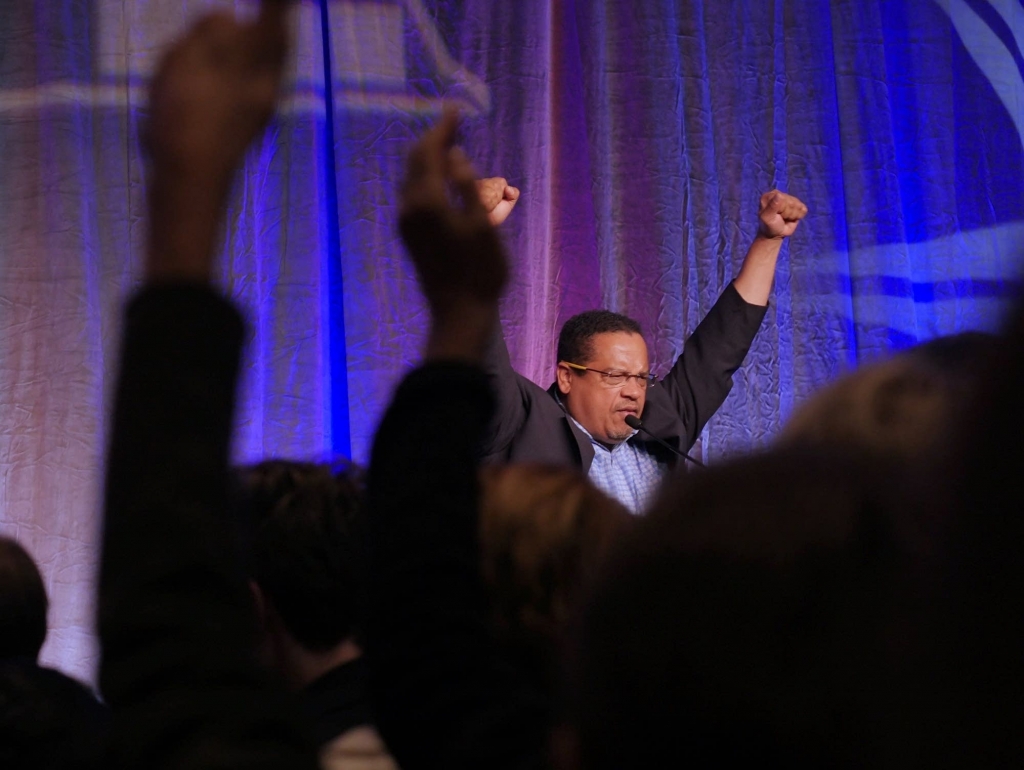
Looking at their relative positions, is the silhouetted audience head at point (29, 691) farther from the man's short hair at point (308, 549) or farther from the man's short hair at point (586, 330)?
the man's short hair at point (586, 330)

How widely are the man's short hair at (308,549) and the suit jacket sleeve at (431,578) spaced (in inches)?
18.4

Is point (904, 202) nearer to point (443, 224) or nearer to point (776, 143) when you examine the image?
point (776, 143)

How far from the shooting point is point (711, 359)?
2.47 metres

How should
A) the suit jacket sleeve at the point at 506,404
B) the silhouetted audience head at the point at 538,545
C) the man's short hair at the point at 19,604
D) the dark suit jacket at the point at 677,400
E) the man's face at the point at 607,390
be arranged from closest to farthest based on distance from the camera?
the silhouetted audience head at the point at 538,545
the man's short hair at the point at 19,604
the suit jacket sleeve at the point at 506,404
the dark suit jacket at the point at 677,400
the man's face at the point at 607,390

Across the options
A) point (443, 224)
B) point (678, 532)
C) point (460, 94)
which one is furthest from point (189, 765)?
point (460, 94)

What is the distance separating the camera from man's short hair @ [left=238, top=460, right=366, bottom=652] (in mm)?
1020

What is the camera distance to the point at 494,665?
0.53 meters

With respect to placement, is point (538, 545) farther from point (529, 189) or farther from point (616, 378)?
point (529, 189)

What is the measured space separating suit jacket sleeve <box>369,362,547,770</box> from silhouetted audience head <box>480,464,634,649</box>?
6.4 inches

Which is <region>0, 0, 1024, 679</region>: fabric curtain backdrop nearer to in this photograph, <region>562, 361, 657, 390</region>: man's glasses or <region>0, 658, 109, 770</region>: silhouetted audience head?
<region>562, 361, 657, 390</region>: man's glasses

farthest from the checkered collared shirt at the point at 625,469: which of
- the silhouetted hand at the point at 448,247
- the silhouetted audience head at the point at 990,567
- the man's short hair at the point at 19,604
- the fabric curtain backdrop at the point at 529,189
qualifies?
the silhouetted audience head at the point at 990,567

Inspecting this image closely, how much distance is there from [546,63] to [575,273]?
1.69 ft

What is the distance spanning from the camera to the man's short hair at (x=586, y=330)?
98.7 inches

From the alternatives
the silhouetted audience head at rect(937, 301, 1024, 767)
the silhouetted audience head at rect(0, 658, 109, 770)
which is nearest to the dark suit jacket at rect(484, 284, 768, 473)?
the silhouetted audience head at rect(0, 658, 109, 770)
